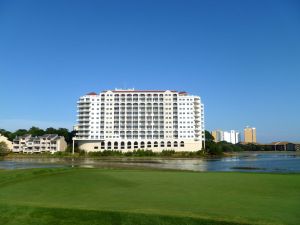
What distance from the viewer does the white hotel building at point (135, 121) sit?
399ft

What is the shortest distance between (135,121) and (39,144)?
140 feet

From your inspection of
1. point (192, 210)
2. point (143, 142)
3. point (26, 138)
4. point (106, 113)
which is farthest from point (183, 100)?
point (192, 210)

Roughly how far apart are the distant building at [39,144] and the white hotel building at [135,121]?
1159 centimetres

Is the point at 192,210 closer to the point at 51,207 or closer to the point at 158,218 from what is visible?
the point at 158,218

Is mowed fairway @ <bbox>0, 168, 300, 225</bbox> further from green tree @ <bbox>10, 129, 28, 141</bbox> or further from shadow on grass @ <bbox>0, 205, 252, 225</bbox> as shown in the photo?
green tree @ <bbox>10, 129, 28, 141</bbox>

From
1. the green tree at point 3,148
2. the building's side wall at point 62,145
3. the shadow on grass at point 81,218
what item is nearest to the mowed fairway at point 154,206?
the shadow on grass at point 81,218

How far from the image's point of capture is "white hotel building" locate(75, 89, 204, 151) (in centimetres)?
12169

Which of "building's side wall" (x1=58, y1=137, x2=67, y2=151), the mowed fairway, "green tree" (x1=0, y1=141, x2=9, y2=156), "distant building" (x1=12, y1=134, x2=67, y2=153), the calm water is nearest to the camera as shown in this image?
the mowed fairway

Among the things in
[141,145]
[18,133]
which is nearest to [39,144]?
[18,133]

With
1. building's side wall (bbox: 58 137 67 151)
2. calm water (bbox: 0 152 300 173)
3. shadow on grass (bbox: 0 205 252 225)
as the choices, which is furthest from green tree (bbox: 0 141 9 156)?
shadow on grass (bbox: 0 205 252 225)

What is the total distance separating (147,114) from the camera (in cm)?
12219

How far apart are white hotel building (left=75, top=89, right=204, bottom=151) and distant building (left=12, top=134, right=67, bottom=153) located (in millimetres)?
11595

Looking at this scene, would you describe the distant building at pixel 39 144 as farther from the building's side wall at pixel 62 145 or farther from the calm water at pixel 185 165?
the calm water at pixel 185 165

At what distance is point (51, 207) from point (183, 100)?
115 metres
